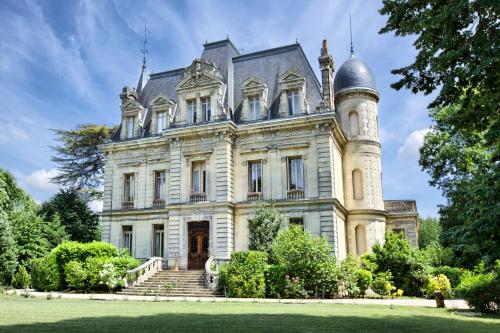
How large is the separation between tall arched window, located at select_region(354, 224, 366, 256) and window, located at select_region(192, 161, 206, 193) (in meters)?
10.3

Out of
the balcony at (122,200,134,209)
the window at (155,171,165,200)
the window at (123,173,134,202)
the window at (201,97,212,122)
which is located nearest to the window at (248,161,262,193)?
the window at (201,97,212,122)

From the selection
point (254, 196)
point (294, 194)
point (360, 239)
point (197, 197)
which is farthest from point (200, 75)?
point (360, 239)

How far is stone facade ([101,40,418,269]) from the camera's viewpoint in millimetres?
25016

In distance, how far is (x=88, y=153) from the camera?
4184cm

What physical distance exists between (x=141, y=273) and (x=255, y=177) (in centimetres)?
844

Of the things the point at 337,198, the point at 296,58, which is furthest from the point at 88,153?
the point at 337,198

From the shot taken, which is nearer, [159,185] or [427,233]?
[159,185]

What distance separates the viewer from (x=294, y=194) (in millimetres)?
25078

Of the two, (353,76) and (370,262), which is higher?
(353,76)

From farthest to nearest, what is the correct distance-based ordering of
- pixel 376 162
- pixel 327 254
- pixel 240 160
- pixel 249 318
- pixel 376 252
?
pixel 376 162 < pixel 240 160 < pixel 376 252 < pixel 327 254 < pixel 249 318

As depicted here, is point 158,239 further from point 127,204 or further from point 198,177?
point 198,177

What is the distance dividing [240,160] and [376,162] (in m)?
9.48

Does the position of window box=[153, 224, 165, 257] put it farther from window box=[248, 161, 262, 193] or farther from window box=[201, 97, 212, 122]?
window box=[201, 97, 212, 122]

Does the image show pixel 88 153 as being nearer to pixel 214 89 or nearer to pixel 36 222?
pixel 36 222
